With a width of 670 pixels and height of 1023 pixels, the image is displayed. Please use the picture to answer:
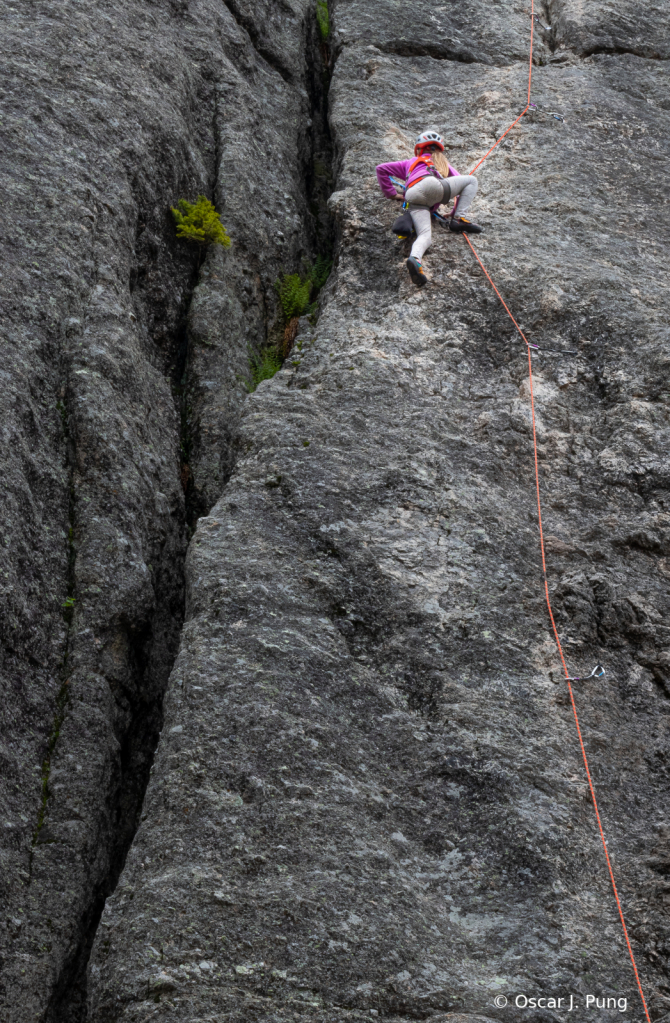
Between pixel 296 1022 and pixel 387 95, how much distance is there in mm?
11538

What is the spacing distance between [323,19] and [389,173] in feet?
20.1

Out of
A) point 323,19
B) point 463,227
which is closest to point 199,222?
point 463,227

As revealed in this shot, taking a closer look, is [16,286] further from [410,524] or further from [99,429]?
[410,524]

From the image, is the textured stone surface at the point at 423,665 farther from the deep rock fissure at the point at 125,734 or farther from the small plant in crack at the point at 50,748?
the small plant in crack at the point at 50,748

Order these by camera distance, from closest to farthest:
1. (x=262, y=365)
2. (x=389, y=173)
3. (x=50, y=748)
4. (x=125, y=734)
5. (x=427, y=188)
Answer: (x=50, y=748)
(x=125, y=734)
(x=427, y=188)
(x=262, y=365)
(x=389, y=173)

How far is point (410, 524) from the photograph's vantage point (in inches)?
303

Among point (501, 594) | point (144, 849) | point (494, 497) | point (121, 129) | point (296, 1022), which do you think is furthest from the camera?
point (121, 129)

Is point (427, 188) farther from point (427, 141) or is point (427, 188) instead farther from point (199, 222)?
point (199, 222)

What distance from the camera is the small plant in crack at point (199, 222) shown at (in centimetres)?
1003

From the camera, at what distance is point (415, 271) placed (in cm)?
952

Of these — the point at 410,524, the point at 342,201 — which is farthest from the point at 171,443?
the point at 342,201

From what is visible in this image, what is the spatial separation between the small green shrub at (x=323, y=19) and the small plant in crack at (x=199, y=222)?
6.20 meters

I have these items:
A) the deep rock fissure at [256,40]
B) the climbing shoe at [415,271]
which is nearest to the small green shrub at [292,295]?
the climbing shoe at [415,271]

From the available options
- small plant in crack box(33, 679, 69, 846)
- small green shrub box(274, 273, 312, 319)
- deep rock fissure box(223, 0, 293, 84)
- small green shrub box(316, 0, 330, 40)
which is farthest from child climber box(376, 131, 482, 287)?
small plant in crack box(33, 679, 69, 846)
